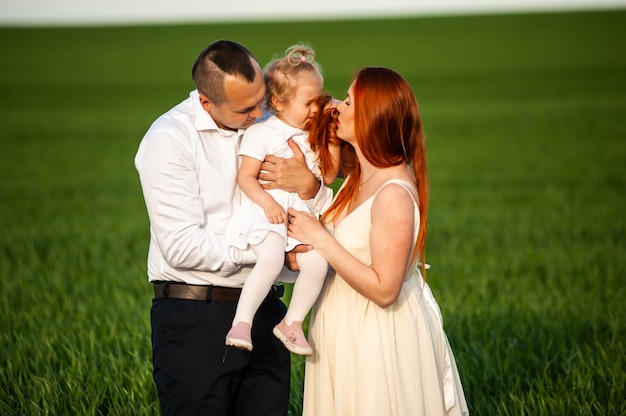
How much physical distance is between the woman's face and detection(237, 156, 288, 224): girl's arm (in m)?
0.41

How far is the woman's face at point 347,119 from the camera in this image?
397 cm

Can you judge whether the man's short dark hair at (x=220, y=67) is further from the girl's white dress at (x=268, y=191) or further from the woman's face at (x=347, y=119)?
the woman's face at (x=347, y=119)

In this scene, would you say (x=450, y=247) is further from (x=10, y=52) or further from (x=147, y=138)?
(x=10, y=52)

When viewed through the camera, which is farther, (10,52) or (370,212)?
(10,52)

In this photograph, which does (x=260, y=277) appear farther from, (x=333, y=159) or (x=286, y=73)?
(x=286, y=73)

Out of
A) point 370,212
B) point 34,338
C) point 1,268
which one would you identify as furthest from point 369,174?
point 1,268

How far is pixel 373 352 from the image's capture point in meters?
3.98

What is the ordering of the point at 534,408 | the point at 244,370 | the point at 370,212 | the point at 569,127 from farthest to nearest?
1. the point at 569,127
2. the point at 534,408
3. the point at 244,370
4. the point at 370,212

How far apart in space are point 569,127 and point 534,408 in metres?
19.7

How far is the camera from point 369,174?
4133mm

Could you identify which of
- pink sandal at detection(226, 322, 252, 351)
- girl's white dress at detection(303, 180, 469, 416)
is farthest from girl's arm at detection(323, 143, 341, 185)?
pink sandal at detection(226, 322, 252, 351)

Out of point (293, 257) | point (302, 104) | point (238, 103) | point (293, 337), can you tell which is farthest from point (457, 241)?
point (238, 103)

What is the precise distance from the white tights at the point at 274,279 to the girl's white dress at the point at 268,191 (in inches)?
1.9

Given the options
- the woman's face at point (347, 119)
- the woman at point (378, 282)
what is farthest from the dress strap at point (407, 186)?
the woman's face at point (347, 119)
